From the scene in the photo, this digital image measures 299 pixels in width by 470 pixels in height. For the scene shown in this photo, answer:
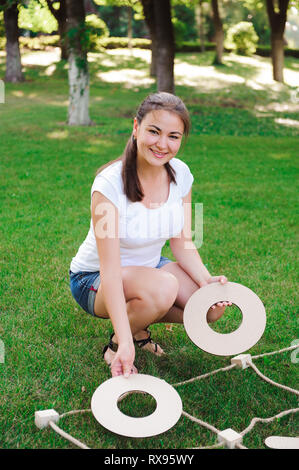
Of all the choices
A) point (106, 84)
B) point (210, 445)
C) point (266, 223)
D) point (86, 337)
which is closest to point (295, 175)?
point (266, 223)

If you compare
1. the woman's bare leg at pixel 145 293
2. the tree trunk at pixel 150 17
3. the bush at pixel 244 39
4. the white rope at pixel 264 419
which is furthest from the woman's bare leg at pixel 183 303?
the bush at pixel 244 39

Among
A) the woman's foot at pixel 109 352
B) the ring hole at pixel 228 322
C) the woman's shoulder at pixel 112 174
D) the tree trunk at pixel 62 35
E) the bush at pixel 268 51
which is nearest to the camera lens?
the woman's shoulder at pixel 112 174

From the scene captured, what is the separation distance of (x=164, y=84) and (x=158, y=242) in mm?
10702

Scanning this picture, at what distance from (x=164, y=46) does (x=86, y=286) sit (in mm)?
10989

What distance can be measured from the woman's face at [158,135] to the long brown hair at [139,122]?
0.02m

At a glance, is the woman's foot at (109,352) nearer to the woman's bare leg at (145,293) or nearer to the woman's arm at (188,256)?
the woman's bare leg at (145,293)

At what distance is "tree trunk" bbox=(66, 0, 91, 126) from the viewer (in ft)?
32.8

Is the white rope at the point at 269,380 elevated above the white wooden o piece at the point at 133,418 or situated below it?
below

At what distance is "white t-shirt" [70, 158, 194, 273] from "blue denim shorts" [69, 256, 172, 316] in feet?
0.11

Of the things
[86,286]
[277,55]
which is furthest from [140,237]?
[277,55]

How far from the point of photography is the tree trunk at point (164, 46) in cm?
1233

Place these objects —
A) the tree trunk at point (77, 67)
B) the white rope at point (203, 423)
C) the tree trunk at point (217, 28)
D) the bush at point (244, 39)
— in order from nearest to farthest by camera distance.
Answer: the white rope at point (203, 423)
the tree trunk at point (77, 67)
the tree trunk at point (217, 28)
the bush at point (244, 39)

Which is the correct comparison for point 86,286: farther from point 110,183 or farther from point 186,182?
point 186,182

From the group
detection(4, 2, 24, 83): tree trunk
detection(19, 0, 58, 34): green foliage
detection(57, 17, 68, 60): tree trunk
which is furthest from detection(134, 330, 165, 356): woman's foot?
detection(19, 0, 58, 34): green foliage
